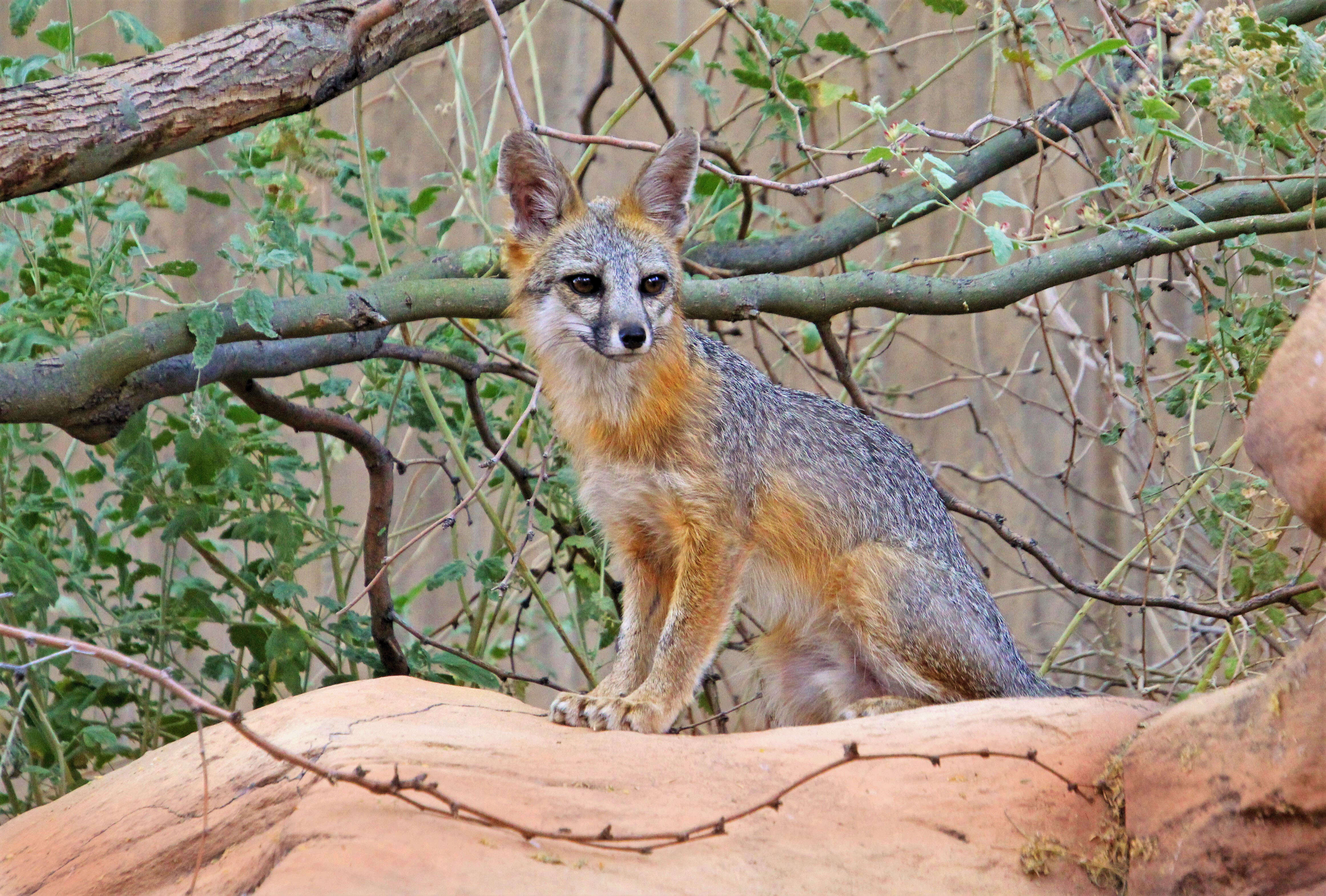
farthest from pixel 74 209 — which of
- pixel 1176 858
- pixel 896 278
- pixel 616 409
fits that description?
pixel 1176 858

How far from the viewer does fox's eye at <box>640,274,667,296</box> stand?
382 cm

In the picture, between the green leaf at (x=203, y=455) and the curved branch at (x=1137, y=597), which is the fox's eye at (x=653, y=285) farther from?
the green leaf at (x=203, y=455)

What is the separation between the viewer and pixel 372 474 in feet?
14.1

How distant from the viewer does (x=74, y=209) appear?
3.99 metres

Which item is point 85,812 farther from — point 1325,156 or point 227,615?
point 1325,156

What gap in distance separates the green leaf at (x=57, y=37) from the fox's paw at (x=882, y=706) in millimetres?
→ 3121

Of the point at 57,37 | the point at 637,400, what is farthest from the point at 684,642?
the point at 57,37

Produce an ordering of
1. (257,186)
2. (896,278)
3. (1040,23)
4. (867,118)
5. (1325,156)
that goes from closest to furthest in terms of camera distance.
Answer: (1325,156) < (896,278) < (257,186) < (1040,23) < (867,118)

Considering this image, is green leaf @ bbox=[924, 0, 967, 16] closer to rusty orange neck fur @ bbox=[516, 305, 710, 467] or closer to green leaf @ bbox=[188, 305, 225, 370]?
rusty orange neck fur @ bbox=[516, 305, 710, 467]

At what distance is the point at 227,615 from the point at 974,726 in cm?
295

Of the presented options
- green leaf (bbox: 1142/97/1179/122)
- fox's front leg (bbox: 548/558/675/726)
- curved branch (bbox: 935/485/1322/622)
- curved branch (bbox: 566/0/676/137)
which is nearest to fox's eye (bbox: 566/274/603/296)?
curved branch (bbox: 566/0/676/137)

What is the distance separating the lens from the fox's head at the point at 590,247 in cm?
376

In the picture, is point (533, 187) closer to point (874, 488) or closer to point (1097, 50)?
point (874, 488)

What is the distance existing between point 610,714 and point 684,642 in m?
0.34
